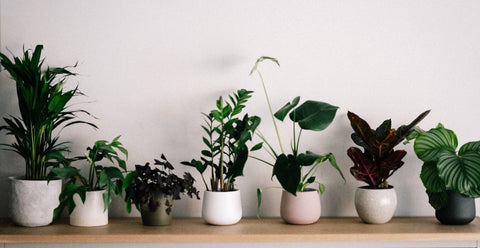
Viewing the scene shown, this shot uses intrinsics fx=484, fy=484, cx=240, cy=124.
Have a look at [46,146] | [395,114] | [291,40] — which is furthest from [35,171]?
[395,114]

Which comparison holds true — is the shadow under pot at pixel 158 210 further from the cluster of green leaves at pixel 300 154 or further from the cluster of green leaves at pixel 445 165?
the cluster of green leaves at pixel 445 165

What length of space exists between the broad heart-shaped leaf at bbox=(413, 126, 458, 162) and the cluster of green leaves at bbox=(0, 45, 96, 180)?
1216mm

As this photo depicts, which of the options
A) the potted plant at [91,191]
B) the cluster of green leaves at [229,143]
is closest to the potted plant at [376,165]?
the cluster of green leaves at [229,143]

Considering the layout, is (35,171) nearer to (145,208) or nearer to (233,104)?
(145,208)

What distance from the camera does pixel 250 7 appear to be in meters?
1.98

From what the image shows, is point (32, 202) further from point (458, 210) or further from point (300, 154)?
point (458, 210)

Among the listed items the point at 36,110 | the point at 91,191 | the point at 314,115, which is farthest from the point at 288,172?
the point at 36,110

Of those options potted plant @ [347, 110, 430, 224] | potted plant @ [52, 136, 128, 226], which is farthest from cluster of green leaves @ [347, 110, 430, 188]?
potted plant @ [52, 136, 128, 226]

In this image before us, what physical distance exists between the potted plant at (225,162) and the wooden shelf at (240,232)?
54mm

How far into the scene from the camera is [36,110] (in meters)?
1.72

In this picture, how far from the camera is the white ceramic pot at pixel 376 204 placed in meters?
1.79

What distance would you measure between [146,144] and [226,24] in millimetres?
589

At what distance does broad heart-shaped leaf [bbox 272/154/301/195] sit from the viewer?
1.66m

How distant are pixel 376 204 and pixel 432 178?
219mm
